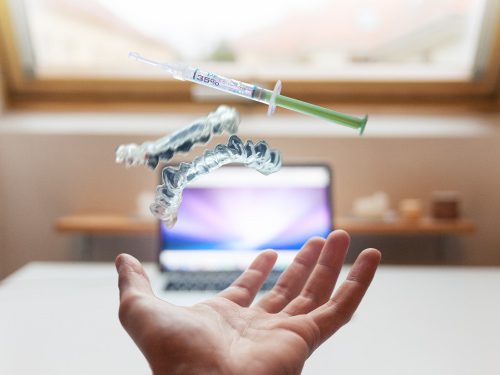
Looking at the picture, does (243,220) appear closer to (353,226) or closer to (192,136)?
(353,226)

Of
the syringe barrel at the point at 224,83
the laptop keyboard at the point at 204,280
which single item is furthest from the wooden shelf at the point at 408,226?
A: the syringe barrel at the point at 224,83

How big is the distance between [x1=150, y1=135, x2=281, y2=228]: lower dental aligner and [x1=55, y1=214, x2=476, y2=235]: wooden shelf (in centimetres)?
118

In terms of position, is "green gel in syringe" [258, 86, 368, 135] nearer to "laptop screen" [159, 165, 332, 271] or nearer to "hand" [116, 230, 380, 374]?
"hand" [116, 230, 380, 374]

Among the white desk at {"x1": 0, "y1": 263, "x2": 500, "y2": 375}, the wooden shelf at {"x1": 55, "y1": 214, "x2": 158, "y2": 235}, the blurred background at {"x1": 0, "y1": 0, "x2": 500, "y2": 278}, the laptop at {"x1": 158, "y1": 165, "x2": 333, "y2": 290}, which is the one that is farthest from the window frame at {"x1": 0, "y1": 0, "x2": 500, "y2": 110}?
the white desk at {"x1": 0, "y1": 263, "x2": 500, "y2": 375}

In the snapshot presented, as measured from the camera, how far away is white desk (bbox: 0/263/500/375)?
3.00ft

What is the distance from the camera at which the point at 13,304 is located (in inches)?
48.8

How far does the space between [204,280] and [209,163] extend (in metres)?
0.76

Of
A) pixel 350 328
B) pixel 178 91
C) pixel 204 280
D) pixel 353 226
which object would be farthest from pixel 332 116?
pixel 178 91

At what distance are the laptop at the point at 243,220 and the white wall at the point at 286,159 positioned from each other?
1.49ft

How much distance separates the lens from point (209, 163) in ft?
2.30

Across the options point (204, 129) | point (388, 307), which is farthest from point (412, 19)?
point (204, 129)

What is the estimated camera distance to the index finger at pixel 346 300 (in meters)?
0.73

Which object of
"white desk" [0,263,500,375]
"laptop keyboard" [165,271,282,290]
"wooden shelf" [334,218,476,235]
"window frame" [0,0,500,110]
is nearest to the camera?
"white desk" [0,263,500,375]

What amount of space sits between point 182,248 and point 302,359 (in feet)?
2.96
